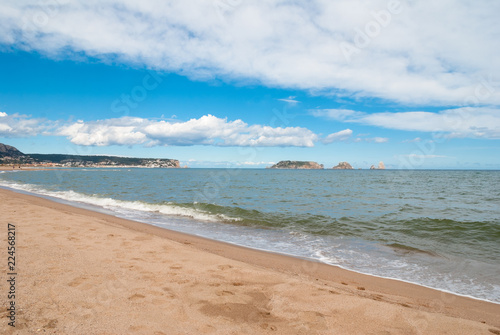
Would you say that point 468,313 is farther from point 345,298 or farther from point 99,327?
point 99,327

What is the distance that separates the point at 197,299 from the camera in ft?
15.8

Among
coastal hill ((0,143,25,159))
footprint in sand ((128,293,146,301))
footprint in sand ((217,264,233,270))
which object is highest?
coastal hill ((0,143,25,159))

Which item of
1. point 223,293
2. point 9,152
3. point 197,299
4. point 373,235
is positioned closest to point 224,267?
point 223,293

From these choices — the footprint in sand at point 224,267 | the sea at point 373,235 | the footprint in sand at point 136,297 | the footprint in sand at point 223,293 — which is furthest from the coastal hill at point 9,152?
the footprint in sand at point 223,293

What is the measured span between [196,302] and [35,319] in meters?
2.25

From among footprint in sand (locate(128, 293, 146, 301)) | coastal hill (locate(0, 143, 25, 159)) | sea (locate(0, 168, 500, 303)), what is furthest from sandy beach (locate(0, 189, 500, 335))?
coastal hill (locate(0, 143, 25, 159))

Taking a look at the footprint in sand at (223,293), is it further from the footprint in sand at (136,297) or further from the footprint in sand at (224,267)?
the footprint in sand at (224,267)

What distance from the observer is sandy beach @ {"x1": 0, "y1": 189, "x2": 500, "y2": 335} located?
4.00m

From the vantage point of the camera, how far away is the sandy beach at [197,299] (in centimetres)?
400

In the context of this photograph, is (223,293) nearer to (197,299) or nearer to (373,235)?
(197,299)

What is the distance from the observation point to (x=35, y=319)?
382 centimetres

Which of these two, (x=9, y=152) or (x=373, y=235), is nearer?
(x=373, y=235)

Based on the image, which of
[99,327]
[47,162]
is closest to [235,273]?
[99,327]

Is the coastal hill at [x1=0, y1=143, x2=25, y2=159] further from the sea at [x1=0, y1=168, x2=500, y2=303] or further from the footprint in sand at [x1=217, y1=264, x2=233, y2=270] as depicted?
the footprint in sand at [x1=217, y1=264, x2=233, y2=270]
